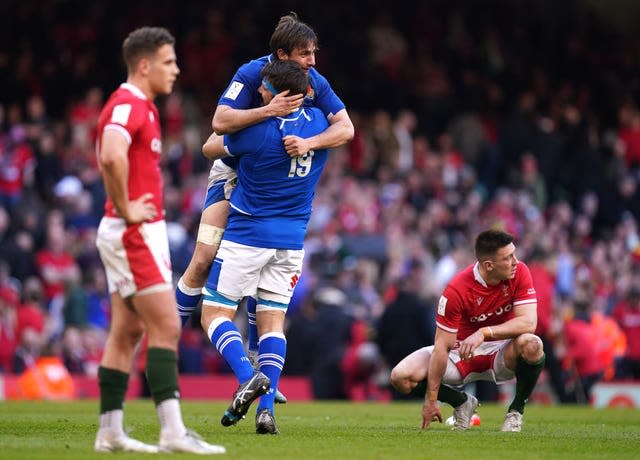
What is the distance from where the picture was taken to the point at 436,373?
9586mm

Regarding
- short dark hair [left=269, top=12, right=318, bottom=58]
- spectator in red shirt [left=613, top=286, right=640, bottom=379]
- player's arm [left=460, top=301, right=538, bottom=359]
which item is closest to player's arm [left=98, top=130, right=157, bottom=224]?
short dark hair [left=269, top=12, right=318, bottom=58]

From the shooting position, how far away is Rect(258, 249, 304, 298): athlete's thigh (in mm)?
9430

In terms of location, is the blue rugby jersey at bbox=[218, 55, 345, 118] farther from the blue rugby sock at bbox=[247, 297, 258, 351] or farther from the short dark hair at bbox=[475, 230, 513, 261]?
the blue rugby sock at bbox=[247, 297, 258, 351]

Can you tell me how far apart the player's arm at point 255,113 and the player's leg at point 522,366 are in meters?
2.52

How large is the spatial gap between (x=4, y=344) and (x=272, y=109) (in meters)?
10.4

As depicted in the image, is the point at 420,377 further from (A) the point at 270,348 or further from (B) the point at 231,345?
(B) the point at 231,345

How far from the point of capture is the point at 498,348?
10.2 m

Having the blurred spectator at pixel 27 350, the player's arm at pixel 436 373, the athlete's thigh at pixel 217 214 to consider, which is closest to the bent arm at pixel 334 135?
the athlete's thigh at pixel 217 214

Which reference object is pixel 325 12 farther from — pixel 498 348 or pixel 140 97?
pixel 140 97

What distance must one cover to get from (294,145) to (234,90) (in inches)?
24.7

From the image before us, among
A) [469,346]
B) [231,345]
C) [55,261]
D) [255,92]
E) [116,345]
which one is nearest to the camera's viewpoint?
[116,345]

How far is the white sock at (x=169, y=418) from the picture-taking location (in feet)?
23.8

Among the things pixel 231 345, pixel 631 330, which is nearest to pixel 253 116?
pixel 231 345

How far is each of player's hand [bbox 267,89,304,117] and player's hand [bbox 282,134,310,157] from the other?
0.59 feet
